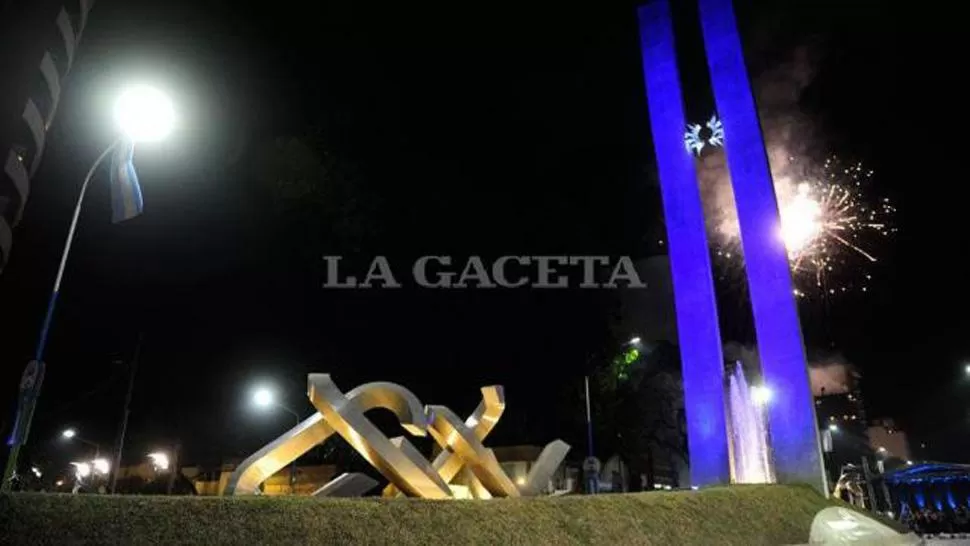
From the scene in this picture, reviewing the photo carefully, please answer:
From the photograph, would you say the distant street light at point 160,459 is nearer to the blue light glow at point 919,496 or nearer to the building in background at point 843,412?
the blue light glow at point 919,496

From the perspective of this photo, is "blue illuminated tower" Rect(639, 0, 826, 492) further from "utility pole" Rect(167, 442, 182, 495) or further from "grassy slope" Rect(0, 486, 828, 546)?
"utility pole" Rect(167, 442, 182, 495)

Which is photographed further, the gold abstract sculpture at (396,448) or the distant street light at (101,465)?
the distant street light at (101,465)

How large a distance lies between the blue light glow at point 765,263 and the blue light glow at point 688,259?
5.10 feet

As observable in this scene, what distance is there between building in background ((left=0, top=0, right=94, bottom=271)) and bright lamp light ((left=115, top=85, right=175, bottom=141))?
586 cm

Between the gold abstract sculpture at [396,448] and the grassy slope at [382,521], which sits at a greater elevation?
the gold abstract sculpture at [396,448]

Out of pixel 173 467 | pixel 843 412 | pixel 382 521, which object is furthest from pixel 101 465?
pixel 843 412

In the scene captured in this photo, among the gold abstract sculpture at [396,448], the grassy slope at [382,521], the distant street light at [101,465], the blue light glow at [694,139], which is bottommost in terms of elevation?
the grassy slope at [382,521]

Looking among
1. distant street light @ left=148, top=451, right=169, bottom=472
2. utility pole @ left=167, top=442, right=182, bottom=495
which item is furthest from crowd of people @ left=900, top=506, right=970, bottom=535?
distant street light @ left=148, top=451, right=169, bottom=472

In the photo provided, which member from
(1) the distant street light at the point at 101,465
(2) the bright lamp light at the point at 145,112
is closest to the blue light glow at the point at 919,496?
(2) the bright lamp light at the point at 145,112

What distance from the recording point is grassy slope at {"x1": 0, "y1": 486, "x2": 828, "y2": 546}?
7.04m

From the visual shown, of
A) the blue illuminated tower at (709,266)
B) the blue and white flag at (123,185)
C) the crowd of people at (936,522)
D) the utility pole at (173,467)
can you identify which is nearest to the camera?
the blue and white flag at (123,185)

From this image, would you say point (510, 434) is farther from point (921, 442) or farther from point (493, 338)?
point (921, 442)

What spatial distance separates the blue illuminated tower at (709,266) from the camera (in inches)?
895

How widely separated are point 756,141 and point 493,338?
13300 millimetres
